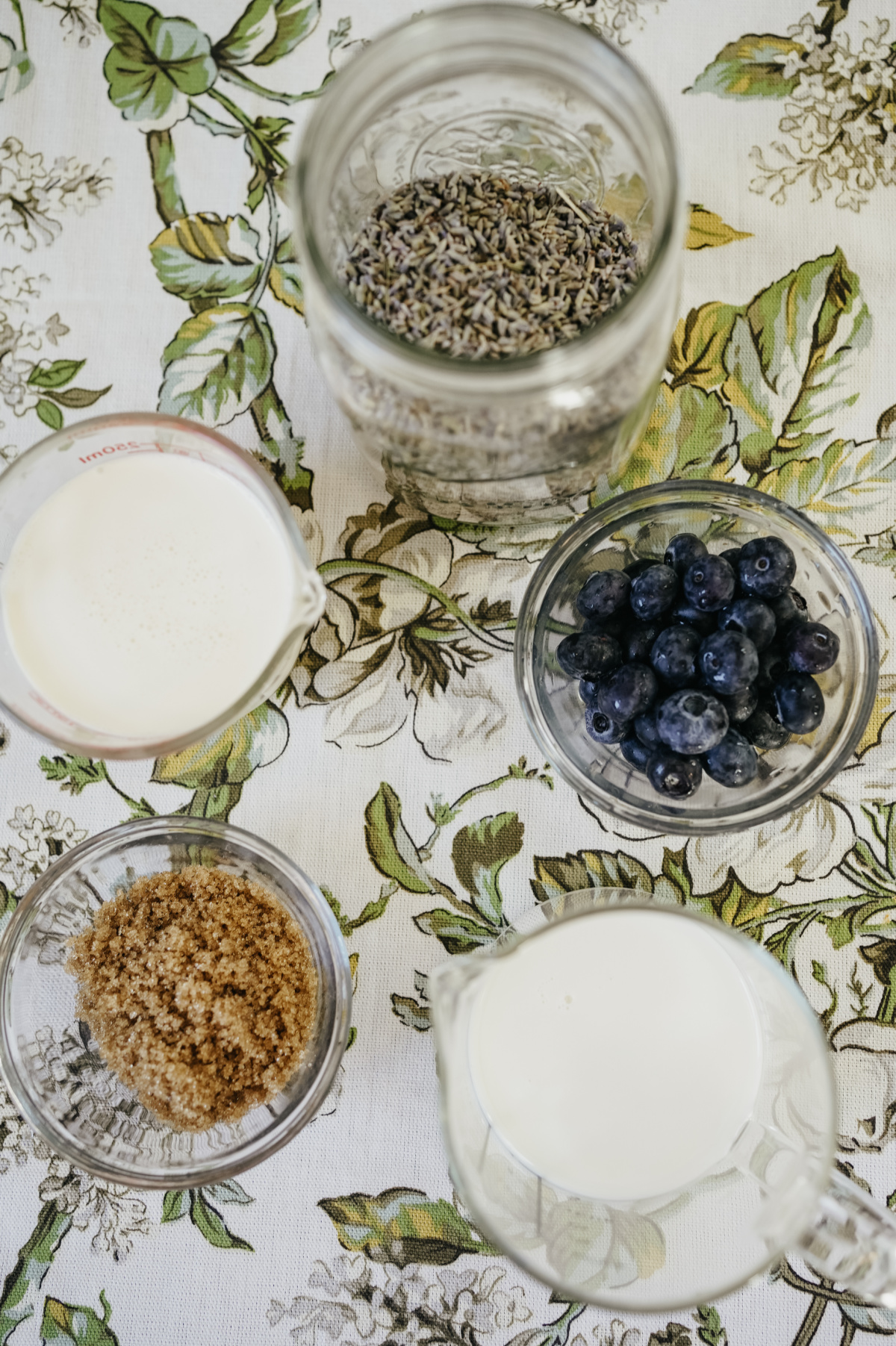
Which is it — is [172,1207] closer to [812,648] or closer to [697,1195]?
[697,1195]

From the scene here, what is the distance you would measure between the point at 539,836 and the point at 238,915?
276 millimetres

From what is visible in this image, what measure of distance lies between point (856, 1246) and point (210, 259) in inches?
39.2

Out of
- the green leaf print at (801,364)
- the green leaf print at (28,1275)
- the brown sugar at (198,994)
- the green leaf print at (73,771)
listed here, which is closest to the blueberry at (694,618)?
the green leaf print at (801,364)

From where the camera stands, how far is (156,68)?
0.93 metres

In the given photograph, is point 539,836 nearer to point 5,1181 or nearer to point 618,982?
point 618,982

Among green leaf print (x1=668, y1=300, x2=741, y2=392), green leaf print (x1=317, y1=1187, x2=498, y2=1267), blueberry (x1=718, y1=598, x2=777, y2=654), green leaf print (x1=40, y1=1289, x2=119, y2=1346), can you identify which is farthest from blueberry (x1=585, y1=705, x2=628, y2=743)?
green leaf print (x1=40, y1=1289, x2=119, y2=1346)

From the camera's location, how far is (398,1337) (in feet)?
2.85

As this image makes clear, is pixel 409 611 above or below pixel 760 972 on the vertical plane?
above

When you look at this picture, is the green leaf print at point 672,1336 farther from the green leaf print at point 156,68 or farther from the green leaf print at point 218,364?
the green leaf print at point 156,68

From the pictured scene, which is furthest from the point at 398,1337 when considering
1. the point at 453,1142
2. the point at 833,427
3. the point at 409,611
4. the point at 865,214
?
the point at 865,214

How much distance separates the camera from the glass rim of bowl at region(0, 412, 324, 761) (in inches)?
29.5

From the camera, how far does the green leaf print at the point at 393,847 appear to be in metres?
0.89

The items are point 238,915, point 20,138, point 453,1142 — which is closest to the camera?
point 453,1142

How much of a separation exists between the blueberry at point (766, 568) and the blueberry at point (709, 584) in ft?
0.05
